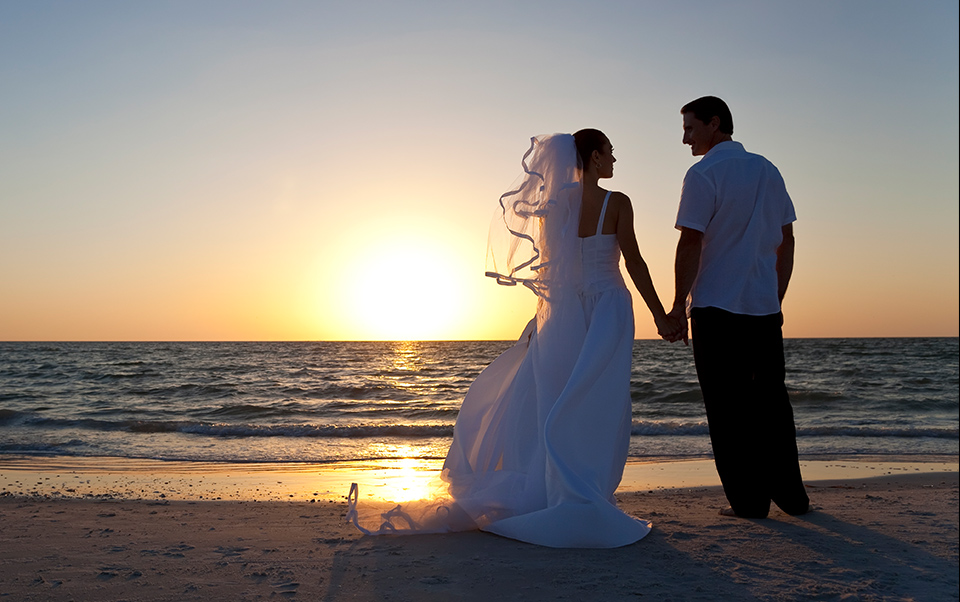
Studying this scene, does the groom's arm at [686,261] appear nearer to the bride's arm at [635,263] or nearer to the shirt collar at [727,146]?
the bride's arm at [635,263]

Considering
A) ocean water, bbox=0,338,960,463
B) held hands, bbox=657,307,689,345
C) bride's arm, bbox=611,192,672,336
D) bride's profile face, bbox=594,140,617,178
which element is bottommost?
ocean water, bbox=0,338,960,463

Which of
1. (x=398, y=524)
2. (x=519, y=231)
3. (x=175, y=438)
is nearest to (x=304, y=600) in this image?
(x=398, y=524)

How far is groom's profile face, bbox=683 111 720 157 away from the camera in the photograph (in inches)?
155

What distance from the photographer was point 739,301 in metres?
3.72

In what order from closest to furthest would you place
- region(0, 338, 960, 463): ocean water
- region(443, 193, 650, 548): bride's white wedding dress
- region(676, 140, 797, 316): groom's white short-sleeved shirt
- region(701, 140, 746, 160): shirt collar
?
region(443, 193, 650, 548): bride's white wedding dress
region(676, 140, 797, 316): groom's white short-sleeved shirt
region(701, 140, 746, 160): shirt collar
region(0, 338, 960, 463): ocean water

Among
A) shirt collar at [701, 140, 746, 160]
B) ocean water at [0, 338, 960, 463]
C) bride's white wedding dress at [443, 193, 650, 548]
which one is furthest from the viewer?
ocean water at [0, 338, 960, 463]

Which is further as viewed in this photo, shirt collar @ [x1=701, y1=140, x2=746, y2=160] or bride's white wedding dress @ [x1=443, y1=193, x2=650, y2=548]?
shirt collar @ [x1=701, y1=140, x2=746, y2=160]

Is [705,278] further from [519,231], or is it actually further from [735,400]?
[519,231]

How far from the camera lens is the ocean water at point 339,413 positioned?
8891 millimetres

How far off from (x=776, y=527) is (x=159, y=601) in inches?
120

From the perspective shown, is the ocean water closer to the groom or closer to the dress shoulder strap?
the groom

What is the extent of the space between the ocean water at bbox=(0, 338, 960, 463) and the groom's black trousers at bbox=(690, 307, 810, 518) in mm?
4460

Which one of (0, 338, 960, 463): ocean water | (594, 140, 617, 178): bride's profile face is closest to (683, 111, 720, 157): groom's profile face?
(594, 140, 617, 178): bride's profile face

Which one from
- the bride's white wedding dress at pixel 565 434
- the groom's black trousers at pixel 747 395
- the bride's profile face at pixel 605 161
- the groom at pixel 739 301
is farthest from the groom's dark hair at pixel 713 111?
the groom's black trousers at pixel 747 395
